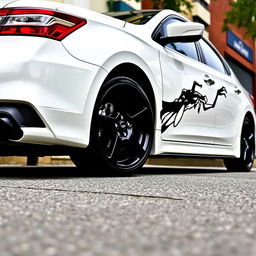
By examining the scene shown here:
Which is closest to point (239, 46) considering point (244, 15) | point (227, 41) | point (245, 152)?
point (227, 41)

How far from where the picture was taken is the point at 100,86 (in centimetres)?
322

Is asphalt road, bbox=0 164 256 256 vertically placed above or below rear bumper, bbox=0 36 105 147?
below

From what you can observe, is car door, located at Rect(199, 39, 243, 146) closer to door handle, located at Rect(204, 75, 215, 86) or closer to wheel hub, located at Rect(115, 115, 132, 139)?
door handle, located at Rect(204, 75, 215, 86)

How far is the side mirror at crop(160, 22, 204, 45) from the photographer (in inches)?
158

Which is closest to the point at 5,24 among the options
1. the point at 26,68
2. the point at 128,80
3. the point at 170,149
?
the point at 26,68

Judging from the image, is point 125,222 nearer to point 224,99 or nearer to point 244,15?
point 224,99

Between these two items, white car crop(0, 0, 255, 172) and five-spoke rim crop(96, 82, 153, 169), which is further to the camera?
five-spoke rim crop(96, 82, 153, 169)

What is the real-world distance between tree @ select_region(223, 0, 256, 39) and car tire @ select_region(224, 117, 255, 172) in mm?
6873

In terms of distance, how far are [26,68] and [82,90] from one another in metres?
0.37

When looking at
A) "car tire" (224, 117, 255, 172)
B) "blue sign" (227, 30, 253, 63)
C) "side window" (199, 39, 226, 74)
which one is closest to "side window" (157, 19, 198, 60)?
"side window" (199, 39, 226, 74)

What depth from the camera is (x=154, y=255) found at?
103cm

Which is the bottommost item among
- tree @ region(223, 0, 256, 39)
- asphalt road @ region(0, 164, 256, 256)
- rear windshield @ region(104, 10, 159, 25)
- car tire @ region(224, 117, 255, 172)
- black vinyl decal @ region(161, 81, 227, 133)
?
car tire @ region(224, 117, 255, 172)

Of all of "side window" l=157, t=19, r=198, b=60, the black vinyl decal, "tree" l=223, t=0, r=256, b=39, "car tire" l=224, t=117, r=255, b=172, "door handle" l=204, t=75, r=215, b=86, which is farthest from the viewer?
"tree" l=223, t=0, r=256, b=39

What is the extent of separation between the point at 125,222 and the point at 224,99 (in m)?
3.63
